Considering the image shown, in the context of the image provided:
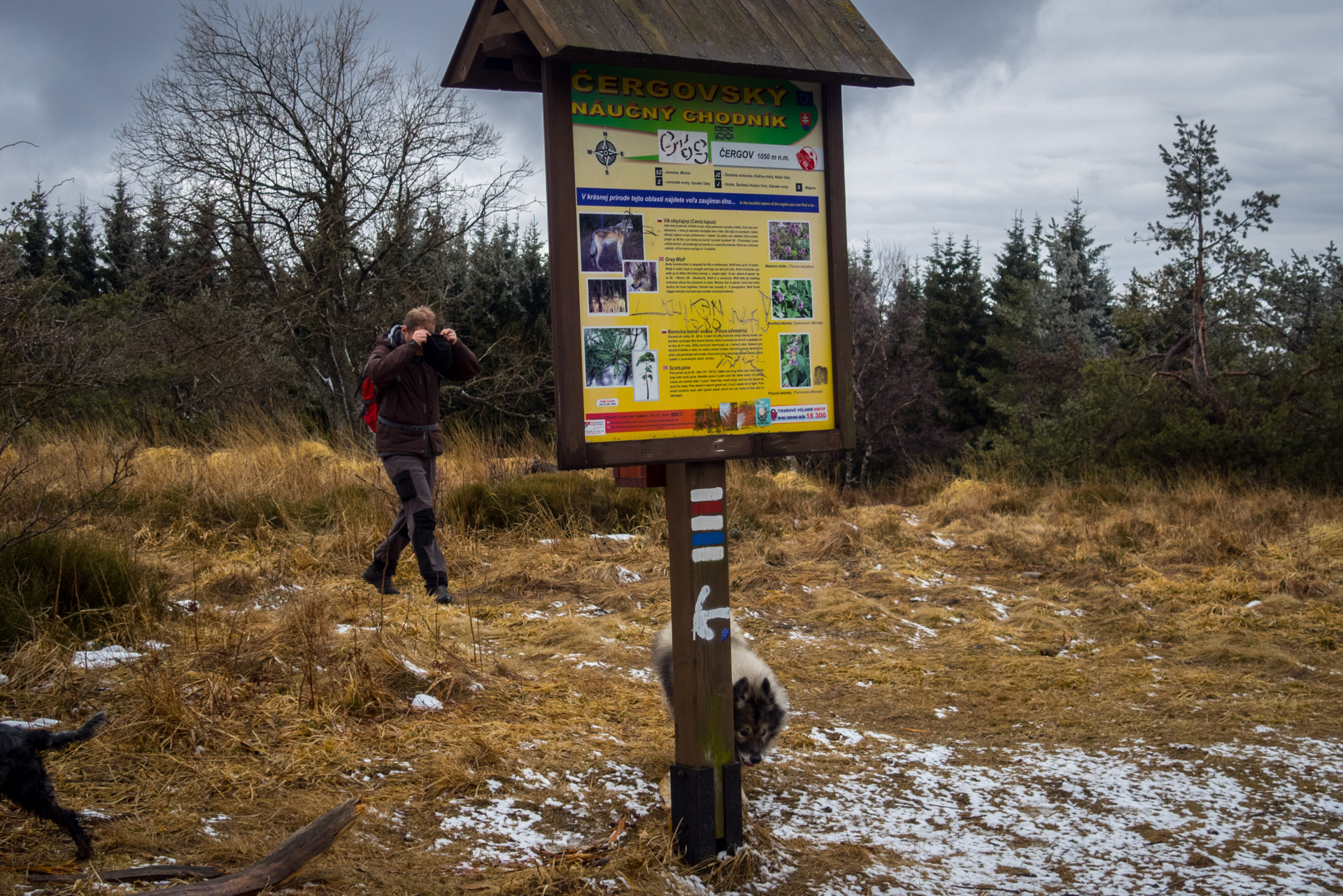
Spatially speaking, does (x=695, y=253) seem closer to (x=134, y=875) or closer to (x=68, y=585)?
(x=134, y=875)

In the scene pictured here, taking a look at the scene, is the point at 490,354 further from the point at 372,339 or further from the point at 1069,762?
the point at 1069,762

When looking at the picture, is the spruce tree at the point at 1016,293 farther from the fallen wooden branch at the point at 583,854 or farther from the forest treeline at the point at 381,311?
the fallen wooden branch at the point at 583,854

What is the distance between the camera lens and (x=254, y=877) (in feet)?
8.58

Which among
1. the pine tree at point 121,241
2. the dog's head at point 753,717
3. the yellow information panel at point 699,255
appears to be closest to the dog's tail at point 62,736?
the yellow information panel at point 699,255

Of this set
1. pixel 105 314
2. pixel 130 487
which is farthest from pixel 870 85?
pixel 105 314

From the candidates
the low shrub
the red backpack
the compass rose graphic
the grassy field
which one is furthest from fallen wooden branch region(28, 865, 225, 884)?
the red backpack

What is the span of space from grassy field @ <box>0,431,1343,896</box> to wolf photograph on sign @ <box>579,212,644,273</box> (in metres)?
1.82

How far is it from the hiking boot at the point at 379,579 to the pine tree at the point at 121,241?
38.6ft

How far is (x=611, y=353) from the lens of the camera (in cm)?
297

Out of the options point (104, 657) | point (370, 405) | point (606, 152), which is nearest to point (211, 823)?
point (104, 657)

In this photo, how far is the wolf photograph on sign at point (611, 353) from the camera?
295cm

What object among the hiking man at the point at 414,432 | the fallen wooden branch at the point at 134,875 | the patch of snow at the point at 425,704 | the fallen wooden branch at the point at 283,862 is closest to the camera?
the fallen wooden branch at the point at 283,862

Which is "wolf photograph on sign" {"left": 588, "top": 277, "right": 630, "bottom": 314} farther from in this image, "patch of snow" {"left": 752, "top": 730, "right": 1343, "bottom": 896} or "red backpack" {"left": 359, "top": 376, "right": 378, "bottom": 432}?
"red backpack" {"left": 359, "top": 376, "right": 378, "bottom": 432}

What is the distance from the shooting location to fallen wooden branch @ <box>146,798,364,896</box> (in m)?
2.52
